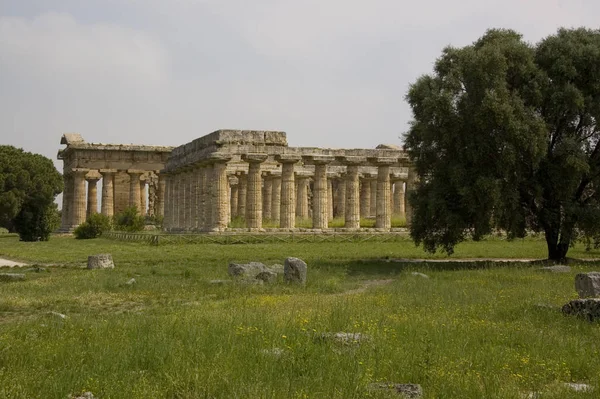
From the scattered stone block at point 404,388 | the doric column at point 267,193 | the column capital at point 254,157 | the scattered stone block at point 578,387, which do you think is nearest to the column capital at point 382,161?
the column capital at point 254,157

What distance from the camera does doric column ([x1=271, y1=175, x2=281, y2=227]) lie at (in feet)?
184

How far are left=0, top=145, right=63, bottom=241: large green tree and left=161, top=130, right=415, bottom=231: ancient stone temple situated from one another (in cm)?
966

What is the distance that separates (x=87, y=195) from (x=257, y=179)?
2291 centimetres

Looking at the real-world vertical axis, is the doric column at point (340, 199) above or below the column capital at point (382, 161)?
below

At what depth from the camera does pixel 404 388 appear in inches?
301

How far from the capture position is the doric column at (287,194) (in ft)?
157

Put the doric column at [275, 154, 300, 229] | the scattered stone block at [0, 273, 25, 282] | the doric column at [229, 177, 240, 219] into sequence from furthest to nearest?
the doric column at [229, 177, 240, 219] → the doric column at [275, 154, 300, 229] → the scattered stone block at [0, 273, 25, 282]

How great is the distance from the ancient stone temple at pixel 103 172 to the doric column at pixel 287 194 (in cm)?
1616

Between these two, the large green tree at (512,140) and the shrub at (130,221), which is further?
the shrub at (130,221)

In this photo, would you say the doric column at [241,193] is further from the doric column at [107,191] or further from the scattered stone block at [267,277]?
the scattered stone block at [267,277]

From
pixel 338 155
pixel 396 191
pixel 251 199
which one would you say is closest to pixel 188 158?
pixel 251 199

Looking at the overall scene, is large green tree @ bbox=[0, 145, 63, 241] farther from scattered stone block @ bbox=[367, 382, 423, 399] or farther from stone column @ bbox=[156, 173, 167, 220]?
scattered stone block @ bbox=[367, 382, 423, 399]

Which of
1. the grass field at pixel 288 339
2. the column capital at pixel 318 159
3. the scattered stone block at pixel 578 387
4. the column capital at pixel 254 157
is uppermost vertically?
the column capital at pixel 318 159

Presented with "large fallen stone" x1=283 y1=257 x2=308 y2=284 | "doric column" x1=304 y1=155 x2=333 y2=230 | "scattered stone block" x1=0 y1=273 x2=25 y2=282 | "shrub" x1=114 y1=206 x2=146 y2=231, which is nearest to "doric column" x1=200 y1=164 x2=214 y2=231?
"shrub" x1=114 y1=206 x2=146 y2=231
